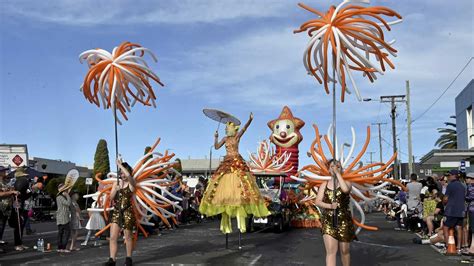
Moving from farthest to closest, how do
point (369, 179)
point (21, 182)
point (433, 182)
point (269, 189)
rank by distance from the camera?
point (269, 189) < point (433, 182) < point (21, 182) < point (369, 179)

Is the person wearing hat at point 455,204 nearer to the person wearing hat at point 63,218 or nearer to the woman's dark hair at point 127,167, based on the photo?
the woman's dark hair at point 127,167

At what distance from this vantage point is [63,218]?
12.1m

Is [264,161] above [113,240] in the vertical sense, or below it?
above

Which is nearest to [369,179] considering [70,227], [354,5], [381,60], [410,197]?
[381,60]

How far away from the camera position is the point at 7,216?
1262 cm

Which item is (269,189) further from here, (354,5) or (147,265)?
(354,5)

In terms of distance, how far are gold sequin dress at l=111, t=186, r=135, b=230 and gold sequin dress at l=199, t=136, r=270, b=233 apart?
2.49 meters

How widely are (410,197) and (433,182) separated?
1.39 m

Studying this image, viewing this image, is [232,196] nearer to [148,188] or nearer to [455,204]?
[148,188]

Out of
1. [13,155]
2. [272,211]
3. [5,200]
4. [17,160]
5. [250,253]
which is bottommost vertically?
[250,253]

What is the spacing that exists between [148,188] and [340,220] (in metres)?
3.86

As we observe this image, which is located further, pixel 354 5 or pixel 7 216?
pixel 7 216

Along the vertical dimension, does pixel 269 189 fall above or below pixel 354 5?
below

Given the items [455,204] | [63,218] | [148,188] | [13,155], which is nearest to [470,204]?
[455,204]
